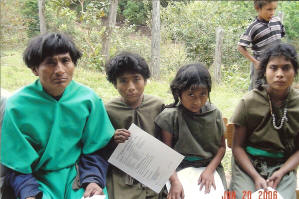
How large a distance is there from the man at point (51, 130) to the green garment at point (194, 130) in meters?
0.36

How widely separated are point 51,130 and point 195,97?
74 cm

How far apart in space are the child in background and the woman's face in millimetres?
319

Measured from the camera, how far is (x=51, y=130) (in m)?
1.45

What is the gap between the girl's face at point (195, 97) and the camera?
5.14 feet

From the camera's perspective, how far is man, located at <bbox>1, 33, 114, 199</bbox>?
1379mm

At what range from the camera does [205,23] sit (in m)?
2.24

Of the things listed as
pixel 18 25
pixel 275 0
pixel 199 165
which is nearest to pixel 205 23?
pixel 275 0

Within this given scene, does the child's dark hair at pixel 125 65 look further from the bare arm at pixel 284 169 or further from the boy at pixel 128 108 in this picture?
the bare arm at pixel 284 169

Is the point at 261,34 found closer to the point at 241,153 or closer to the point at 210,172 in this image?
the point at 241,153

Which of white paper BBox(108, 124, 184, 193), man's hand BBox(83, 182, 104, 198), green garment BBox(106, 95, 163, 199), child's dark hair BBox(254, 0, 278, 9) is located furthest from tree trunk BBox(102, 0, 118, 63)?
child's dark hair BBox(254, 0, 278, 9)

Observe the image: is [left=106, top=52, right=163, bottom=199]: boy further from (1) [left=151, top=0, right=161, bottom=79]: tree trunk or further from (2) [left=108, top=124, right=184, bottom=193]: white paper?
(1) [left=151, top=0, right=161, bottom=79]: tree trunk

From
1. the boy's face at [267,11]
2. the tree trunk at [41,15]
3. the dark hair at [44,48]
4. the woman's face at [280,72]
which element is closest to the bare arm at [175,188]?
the woman's face at [280,72]

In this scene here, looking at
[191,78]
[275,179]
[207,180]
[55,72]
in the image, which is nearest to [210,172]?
[207,180]
